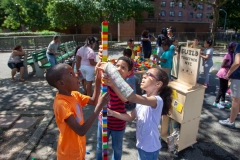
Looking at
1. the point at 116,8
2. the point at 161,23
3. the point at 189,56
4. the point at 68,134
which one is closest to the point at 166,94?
the point at 189,56

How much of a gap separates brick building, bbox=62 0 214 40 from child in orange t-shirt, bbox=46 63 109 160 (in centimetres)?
2060

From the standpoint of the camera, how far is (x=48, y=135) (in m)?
3.86

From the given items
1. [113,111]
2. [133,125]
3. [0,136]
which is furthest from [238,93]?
[0,136]

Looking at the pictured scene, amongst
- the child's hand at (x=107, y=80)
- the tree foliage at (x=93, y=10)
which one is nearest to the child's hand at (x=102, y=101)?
the child's hand at (x=107, y=80)

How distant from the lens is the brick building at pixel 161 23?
28.5 metres

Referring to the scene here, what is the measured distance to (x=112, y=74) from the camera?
5.15 ft

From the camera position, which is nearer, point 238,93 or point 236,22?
point 238,93

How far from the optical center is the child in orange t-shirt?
1.72m

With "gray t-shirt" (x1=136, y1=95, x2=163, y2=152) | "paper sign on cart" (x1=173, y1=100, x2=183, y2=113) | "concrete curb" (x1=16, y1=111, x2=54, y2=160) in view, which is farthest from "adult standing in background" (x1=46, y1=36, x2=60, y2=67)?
"gray t-shirt" (x1=136, y1=95, x2=163, y2=152)

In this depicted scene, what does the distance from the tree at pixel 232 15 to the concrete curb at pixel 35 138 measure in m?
32.2

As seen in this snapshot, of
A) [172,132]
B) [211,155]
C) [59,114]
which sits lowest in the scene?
[211,155]

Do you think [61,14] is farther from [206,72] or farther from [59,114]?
[59,114]

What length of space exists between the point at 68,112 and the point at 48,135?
8.21 ft

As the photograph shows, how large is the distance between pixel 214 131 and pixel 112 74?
3.39 metres
